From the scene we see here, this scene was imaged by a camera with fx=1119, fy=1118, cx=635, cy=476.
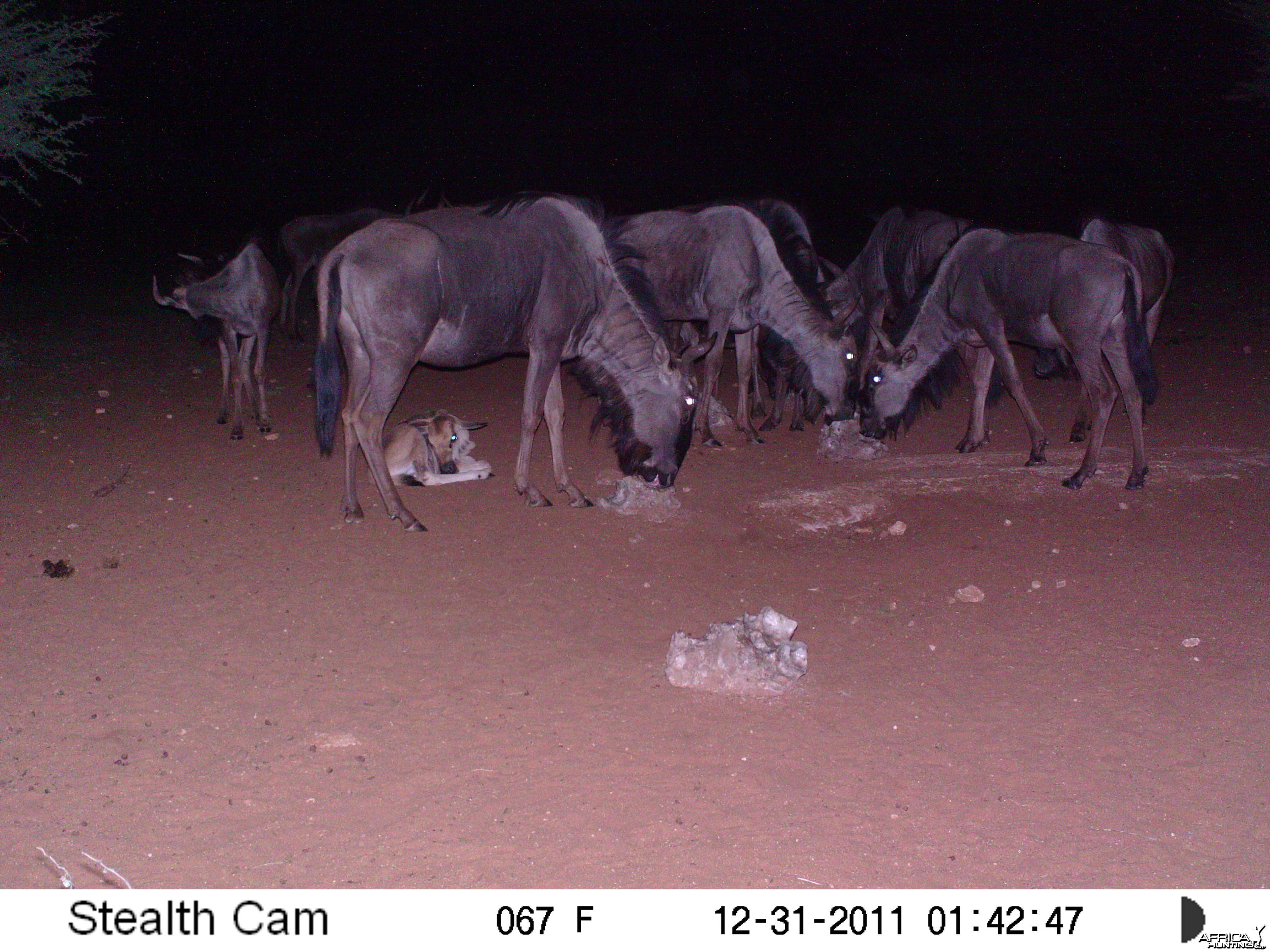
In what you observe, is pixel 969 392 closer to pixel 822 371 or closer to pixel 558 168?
pixel 822 371

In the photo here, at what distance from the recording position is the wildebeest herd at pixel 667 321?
23.2 ft

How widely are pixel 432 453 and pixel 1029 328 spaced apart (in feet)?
15.1

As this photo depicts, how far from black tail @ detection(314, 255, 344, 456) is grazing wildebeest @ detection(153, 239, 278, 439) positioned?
227 cm

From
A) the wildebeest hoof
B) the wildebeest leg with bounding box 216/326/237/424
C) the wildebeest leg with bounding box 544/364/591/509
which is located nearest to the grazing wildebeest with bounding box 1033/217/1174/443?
the wildebeest leg with bounding box 544/364/591/509

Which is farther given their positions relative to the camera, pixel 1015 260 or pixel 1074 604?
pixel 1015 260

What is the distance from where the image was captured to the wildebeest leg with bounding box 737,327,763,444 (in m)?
9.94

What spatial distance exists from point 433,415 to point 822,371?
3470 mm


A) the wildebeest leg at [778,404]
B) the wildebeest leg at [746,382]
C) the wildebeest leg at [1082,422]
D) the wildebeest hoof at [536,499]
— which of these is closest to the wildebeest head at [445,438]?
the wildebeest hoof at [536,499]

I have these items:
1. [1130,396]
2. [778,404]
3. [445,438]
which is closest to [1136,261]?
[1130,396]

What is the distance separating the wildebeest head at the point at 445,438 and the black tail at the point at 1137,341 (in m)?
4.89

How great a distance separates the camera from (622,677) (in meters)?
5.20

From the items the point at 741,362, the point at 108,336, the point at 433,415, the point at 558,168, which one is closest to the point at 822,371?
the point at 741,362

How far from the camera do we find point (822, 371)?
32.1ft

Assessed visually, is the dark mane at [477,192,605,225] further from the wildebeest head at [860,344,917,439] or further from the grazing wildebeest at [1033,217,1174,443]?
the grazing wildebeest at [1033,217,1174,443]
